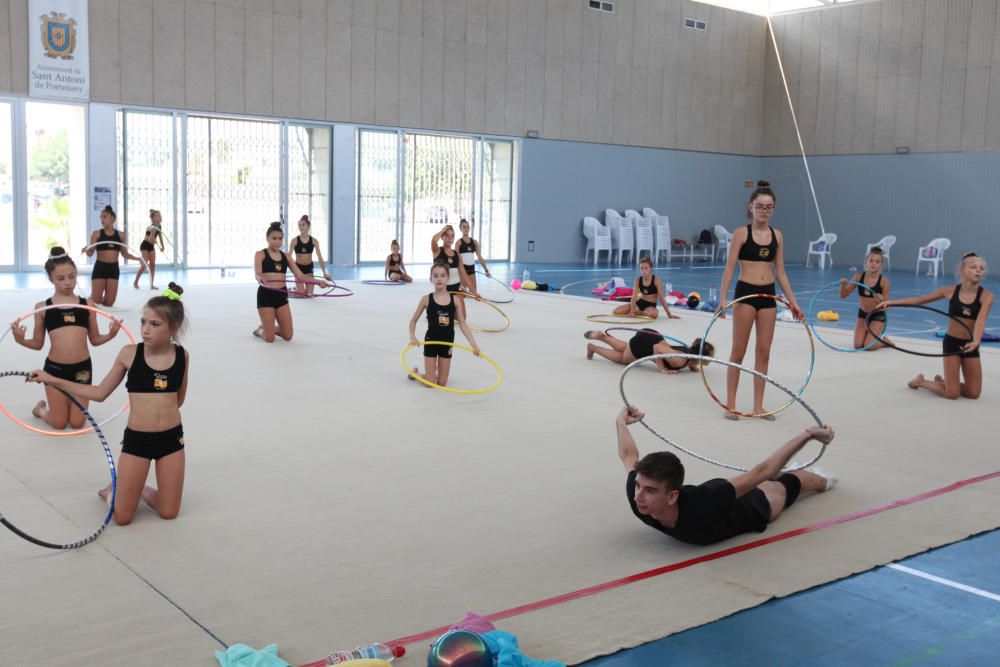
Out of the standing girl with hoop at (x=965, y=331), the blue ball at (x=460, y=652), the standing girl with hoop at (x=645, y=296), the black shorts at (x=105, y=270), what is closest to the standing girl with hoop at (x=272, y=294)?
the black shorts at (x=105, y=270)

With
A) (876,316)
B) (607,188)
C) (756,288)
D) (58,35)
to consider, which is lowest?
(876,316)

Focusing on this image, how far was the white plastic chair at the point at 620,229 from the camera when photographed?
27.8m

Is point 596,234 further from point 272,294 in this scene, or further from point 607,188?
point 272,294

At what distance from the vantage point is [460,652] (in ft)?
10.1

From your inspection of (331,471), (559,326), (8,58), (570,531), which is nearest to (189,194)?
(8,58)

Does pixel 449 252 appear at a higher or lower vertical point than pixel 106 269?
higher

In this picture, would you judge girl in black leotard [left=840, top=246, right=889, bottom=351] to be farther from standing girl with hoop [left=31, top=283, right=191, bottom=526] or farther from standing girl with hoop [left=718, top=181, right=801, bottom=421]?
standing girl with hoop [left=31, top=283, right=191, bottom=526]

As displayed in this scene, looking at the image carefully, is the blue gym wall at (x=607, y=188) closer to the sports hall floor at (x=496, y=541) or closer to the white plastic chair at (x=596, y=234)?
the white plastic chair at (x=596, y=234)

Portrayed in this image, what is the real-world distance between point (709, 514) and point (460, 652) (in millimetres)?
1774

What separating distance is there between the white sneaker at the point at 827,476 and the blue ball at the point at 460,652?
300 cm

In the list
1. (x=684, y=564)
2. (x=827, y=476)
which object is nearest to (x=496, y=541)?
(x=684, y=564)

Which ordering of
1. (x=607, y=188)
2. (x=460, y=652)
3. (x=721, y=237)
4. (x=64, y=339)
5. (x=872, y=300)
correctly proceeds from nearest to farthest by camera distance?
(x=460, y=652) → (x=64, y=339) → (x=872, y=300) → (x=607, y=188) → (x=721, y=237)

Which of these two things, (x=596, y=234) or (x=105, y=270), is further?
(x=596, y=234)

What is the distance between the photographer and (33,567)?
4.05m
